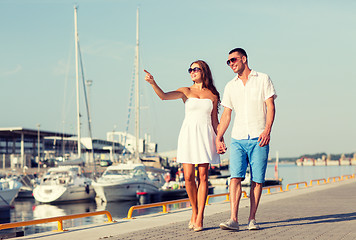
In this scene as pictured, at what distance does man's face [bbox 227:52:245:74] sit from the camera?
7.43m

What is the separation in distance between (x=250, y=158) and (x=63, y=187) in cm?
4014

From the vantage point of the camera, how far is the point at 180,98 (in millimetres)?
7645

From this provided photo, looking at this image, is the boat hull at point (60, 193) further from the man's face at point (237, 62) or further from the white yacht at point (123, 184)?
the man's face at point (237, 62)

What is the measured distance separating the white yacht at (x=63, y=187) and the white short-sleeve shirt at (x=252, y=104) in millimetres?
39231

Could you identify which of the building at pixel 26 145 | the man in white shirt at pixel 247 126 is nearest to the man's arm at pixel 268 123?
the man in white shirt at pixel 247 126

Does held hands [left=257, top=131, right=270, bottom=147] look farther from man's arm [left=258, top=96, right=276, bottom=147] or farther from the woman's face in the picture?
the woman's face

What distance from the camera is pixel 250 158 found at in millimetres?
7227

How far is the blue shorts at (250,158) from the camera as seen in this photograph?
7.13 metres

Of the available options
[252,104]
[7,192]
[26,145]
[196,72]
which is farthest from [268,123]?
[26,145]

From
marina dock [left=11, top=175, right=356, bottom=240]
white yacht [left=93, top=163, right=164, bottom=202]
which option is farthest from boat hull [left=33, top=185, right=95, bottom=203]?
marina dock [left=11, top=175, right=356, bottom=240]

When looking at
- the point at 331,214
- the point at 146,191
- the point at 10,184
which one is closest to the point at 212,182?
the point at 146,191

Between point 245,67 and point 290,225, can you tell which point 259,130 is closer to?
point 245,67

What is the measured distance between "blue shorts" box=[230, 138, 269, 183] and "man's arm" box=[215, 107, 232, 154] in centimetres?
15

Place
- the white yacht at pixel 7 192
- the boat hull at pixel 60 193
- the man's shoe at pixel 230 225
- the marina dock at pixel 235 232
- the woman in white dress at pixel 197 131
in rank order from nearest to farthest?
the marina dock at pixel 235 232
the man's shoe at pixel 230 225
the woman in white dress at pixel 197 131
the white yacht at pixel 7 192
the boat hull at pixel 60 193
